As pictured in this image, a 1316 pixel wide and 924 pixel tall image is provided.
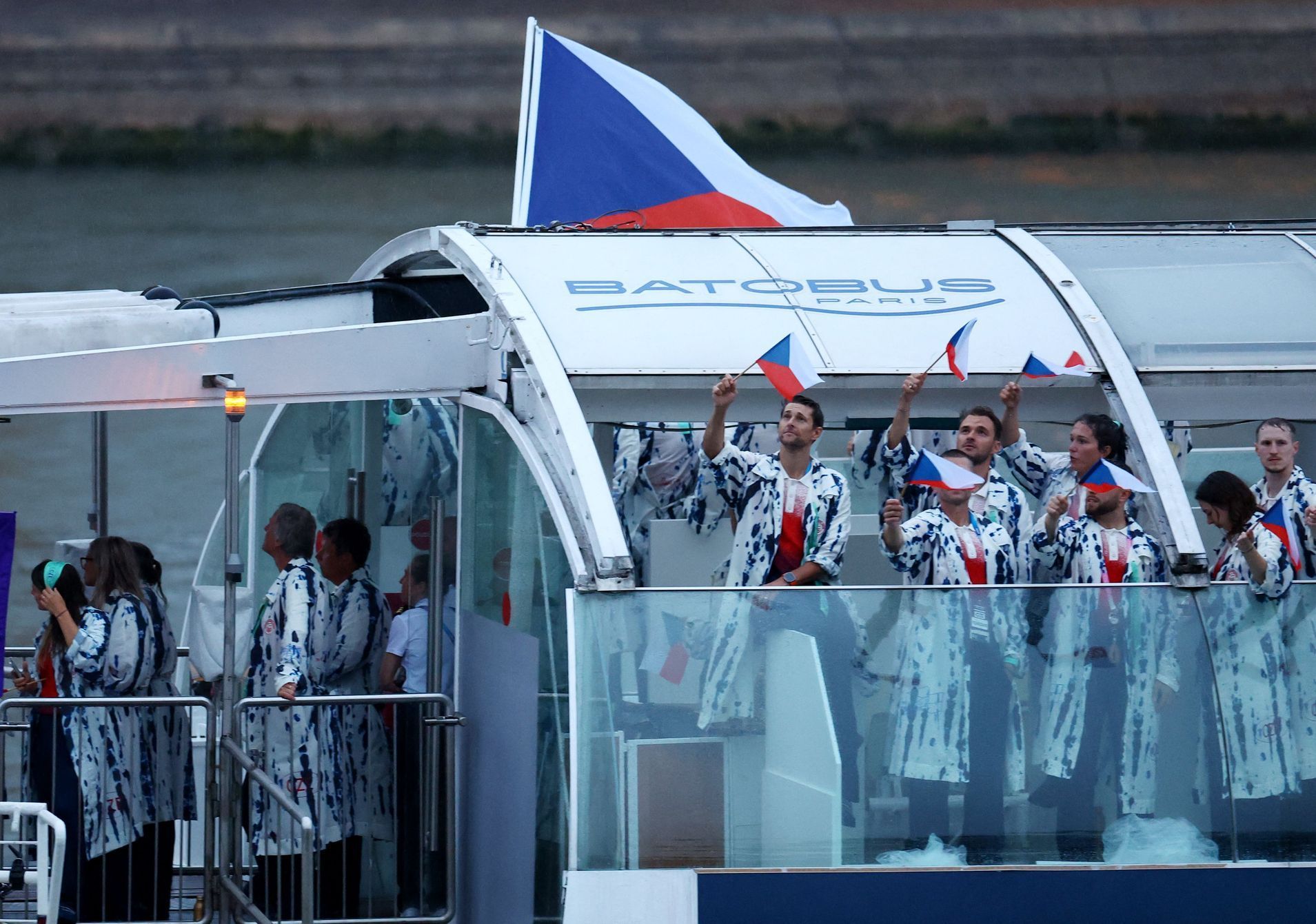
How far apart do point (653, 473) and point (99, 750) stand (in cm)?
237

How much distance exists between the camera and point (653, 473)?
6840mm

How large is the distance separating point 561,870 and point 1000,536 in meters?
1.81

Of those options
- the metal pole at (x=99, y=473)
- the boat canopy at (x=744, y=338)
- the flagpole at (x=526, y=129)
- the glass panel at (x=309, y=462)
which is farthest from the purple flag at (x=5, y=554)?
the flagpole at (x=526, y=129)

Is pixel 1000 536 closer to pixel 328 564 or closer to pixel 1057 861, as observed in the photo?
pixel 1057 861

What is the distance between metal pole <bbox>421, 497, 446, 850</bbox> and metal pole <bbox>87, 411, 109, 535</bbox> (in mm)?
1840

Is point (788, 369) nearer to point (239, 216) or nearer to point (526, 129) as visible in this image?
point (526, 129)

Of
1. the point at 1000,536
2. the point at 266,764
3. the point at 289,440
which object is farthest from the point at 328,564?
the point at 1000,536

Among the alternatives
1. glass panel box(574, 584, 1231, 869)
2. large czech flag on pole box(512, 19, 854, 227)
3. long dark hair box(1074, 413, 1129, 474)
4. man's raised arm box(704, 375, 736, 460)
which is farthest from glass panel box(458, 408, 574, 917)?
large czech flag on pole box(512, 19, 854, 227)

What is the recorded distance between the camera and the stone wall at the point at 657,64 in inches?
1300

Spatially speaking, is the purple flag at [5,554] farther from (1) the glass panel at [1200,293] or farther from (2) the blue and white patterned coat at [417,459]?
(1) the glass panel at [1200,293]

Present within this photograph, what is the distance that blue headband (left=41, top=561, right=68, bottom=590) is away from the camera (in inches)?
249

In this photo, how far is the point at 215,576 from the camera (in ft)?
29.5

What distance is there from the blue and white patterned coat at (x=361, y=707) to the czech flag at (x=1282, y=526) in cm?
329

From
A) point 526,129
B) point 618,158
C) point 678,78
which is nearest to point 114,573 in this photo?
point 618,158
